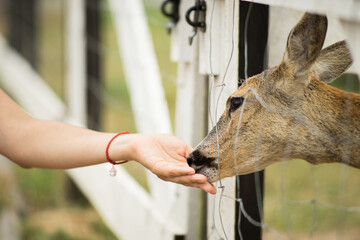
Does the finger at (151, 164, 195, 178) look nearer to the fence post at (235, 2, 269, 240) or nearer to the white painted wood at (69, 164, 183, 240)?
the fence post at (235, 2, 269, 240)

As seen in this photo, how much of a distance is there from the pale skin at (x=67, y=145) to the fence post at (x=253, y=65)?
0.83 ft

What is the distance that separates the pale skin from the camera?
160cm

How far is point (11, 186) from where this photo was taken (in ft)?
12.1

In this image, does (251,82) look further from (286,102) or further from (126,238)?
(126,238)

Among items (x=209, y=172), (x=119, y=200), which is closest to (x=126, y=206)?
(x=119, y=200)

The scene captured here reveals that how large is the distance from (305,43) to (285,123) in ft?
0.84

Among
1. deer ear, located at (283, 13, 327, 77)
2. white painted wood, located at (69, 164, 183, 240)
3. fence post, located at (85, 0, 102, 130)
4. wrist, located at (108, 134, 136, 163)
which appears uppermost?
fence post, located at (85, 0, 102, 130)

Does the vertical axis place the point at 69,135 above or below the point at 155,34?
below

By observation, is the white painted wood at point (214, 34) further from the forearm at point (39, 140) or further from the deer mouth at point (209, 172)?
the forearm at point (39, 140)

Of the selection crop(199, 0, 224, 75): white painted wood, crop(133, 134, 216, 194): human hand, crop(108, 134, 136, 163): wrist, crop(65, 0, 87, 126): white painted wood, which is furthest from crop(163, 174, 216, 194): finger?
crop(65, 0, 87, 126): white painted wood

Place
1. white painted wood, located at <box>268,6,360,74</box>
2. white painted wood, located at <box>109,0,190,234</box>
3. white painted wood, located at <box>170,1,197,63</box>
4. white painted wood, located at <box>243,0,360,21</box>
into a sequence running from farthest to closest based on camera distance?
1. white painted wood, located at <box>109,0,190,234</box>
2. white painted wood, located at <box>170,1,197,63</box>
3. white painted wood, located at <box>268,6,360,74</box>
4. white painted wood, located at <box>243,0,360,21</box>

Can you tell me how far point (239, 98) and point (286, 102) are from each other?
5.3 inches

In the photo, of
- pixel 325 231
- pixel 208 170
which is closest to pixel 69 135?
pixel 208 170

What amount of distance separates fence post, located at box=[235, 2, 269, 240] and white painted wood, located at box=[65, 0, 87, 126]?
7.46ft
